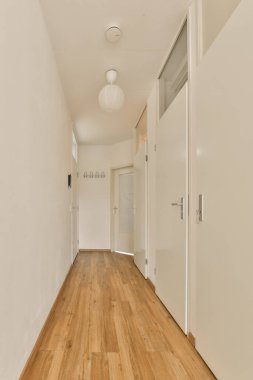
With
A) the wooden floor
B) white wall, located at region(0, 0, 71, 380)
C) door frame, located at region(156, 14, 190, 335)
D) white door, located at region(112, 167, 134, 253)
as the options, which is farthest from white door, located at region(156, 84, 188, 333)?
white door, located at region(112, 167, 134, 253)

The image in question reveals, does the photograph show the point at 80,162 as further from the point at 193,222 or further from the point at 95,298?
the point at 193,222

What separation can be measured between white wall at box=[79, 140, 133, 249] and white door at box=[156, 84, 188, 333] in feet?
10.0

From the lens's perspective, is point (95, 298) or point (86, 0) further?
point (95, 298)

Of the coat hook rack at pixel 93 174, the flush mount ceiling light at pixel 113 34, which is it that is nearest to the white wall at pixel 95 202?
the coat hook rack at pixel 93 174

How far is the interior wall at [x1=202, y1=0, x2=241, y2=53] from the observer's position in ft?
4.58

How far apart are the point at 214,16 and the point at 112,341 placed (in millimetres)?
2329

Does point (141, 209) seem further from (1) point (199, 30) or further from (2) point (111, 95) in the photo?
(1) point (199, 30)

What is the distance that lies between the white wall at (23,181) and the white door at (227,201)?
1.10m

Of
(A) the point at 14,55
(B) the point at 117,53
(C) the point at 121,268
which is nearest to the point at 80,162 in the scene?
(C) the point at 121,268

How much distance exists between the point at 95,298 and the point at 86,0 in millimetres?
2731

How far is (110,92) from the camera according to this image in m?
2.82

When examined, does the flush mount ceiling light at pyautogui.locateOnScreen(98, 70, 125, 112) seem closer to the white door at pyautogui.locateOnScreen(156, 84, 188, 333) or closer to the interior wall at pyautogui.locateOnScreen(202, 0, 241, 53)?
Answer: the white door at pyautogui.locateOnScreen(156, 84, 188, 333)

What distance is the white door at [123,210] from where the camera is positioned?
529cm

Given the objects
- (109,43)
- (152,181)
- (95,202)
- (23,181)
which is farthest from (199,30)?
(95,202)
